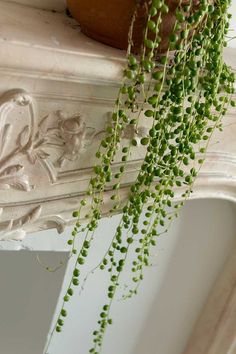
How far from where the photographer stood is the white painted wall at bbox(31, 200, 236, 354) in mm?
1588

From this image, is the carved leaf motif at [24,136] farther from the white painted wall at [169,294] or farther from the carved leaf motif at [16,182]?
the white painted wall at [169,294]

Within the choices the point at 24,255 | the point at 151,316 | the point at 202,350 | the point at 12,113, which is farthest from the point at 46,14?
the point at 202,350

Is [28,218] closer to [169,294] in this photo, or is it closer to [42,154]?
[42,154]

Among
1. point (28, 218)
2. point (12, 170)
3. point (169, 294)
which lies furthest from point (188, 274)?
point (12, 170)

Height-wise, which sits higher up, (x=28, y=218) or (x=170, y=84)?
(x=170, y=84)

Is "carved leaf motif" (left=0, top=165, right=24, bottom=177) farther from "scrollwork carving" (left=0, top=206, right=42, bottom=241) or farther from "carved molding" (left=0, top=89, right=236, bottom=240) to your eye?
"scrollwork carving" (left=0, top=206, right=42, bottom=241)

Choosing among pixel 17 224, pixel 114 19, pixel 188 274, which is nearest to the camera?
pixel 114 19

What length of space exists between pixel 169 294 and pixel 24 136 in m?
0.95

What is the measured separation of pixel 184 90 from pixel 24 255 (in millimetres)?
623

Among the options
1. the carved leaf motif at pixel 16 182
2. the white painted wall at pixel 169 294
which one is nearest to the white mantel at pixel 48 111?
the carved leaf motif at pixel 16 182

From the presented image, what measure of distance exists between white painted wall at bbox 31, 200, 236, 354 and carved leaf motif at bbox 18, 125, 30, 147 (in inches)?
27.7

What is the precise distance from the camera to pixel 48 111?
91cm

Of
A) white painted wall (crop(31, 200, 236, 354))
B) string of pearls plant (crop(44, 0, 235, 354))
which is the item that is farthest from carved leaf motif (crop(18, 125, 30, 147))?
white painted wall (crop(31, 200, 236, 354))

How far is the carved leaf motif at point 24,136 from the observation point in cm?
90
